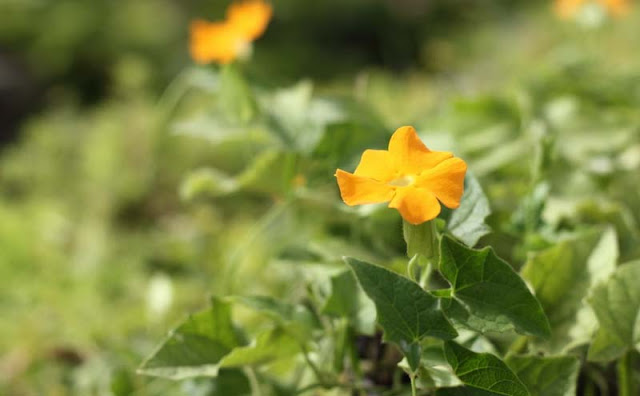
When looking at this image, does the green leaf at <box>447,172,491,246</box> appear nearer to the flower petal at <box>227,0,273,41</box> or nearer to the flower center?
the flower center

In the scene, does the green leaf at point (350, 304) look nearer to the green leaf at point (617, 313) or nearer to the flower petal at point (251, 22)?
the green leaf at point (617, 313)

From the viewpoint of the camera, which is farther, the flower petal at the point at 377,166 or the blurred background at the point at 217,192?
the blurred background at the point at 217,192

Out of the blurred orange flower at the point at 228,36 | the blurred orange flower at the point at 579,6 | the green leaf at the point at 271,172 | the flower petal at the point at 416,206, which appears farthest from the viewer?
the blurred orange flower at the point at 579,6

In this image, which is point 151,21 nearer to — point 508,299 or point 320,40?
point 320,40

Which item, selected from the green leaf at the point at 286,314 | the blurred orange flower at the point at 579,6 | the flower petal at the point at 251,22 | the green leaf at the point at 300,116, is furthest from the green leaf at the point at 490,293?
the blurred orange flower at the point at 579,6

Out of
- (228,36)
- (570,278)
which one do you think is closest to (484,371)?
(570,278)

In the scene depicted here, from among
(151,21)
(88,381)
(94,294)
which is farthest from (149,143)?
(151,21)
